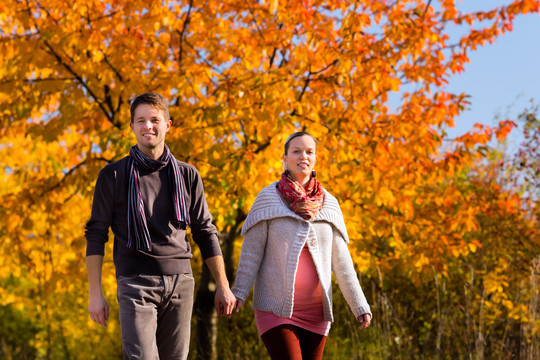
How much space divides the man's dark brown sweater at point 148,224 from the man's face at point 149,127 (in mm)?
137

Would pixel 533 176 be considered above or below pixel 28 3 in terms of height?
below

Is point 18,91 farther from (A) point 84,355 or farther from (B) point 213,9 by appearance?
(A) point 84,355

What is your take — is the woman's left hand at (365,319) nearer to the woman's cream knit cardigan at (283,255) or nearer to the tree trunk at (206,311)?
the woman's cream knit cardigan at (283,255)

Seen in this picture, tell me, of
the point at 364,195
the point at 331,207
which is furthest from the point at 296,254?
the point at 364,195

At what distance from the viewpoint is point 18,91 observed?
24.5 ft

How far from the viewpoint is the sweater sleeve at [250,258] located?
3.29m

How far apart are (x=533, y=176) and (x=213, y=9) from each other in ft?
17.8

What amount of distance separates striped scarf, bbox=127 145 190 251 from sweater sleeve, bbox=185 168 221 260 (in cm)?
9

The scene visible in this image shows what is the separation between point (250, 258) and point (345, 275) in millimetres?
573

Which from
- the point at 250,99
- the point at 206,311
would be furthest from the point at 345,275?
the point at 206,311

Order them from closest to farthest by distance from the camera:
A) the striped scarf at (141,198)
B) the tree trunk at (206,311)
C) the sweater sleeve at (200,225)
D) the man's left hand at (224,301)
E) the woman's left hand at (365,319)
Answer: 1. the striped scarf at (141,198)
2. the man's left hand at (224,301)
3. the sweater sleeve at (200,225)
4. the woman's left hand at (365,319)
5. the tree trunk at (206,311)

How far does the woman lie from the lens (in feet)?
10.8

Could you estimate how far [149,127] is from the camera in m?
2.98

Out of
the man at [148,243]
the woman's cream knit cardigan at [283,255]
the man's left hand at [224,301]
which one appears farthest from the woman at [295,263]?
the man at [148,243]
